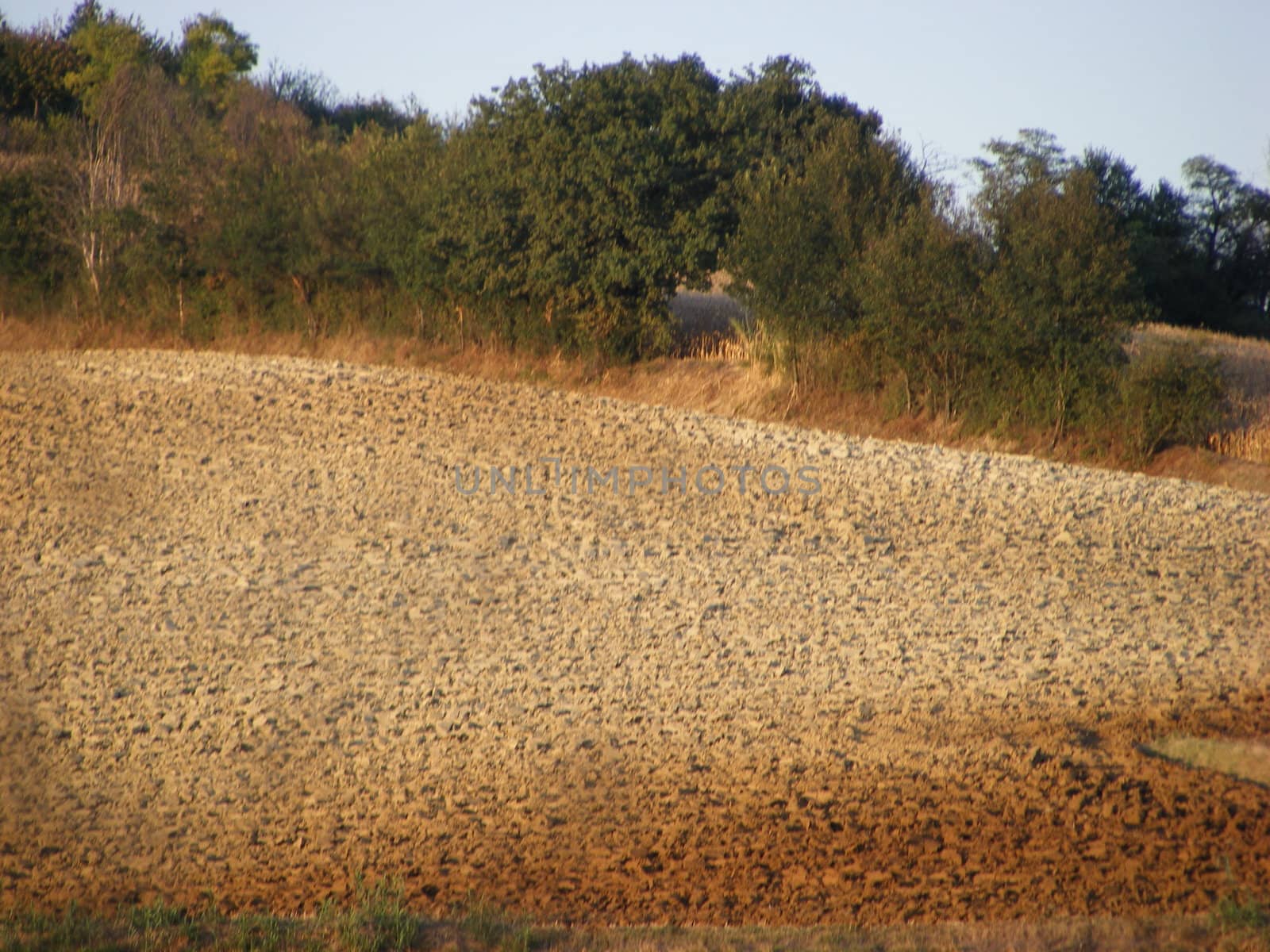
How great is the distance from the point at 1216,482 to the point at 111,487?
38.8ft

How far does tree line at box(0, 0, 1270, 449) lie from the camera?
1401cm

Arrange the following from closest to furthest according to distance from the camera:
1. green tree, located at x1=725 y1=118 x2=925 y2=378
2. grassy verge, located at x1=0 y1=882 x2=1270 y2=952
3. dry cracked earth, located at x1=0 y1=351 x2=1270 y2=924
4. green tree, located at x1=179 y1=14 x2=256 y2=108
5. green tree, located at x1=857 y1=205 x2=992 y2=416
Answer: grassy verge, located at x1=0 y1=882 x2=1270 y2=952, dry cracked earth, located at x1=0 y1=351 x2=1270 y2=924, green tree, located at x1=857 y1=205 x2=992 y2=416, green tree, located at x1=725 y1=118 x2=925 y2=378, green tree, located at x1=179 y1=14 x2=256 y2=108

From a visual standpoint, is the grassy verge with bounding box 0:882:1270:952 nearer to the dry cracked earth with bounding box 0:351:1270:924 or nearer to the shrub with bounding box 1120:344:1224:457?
the dry cracked earth with bounding box 0:351:1270:924

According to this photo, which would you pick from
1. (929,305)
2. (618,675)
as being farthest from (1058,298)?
(618,675)

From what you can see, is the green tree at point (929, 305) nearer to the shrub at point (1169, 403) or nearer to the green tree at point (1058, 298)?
the green tree at point (1058, 298)

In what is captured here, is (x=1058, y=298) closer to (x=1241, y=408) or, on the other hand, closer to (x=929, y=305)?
(x=929, y=305)

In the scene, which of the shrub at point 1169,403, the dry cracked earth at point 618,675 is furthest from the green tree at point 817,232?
the shrub at point 1169,403

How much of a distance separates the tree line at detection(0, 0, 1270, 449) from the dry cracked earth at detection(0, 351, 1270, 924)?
6.96ft

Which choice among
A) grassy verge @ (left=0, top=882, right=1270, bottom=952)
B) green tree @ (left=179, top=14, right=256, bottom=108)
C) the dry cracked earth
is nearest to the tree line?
the dry cracked earth

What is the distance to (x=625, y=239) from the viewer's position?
1691 centimetres

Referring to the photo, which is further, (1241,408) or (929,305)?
Answer: (1241,408)

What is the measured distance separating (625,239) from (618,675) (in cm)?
1013

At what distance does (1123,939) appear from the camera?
4379mm

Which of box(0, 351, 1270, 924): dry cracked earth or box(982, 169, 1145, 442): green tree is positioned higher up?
box(982, 169, 1145, 442): green tree
